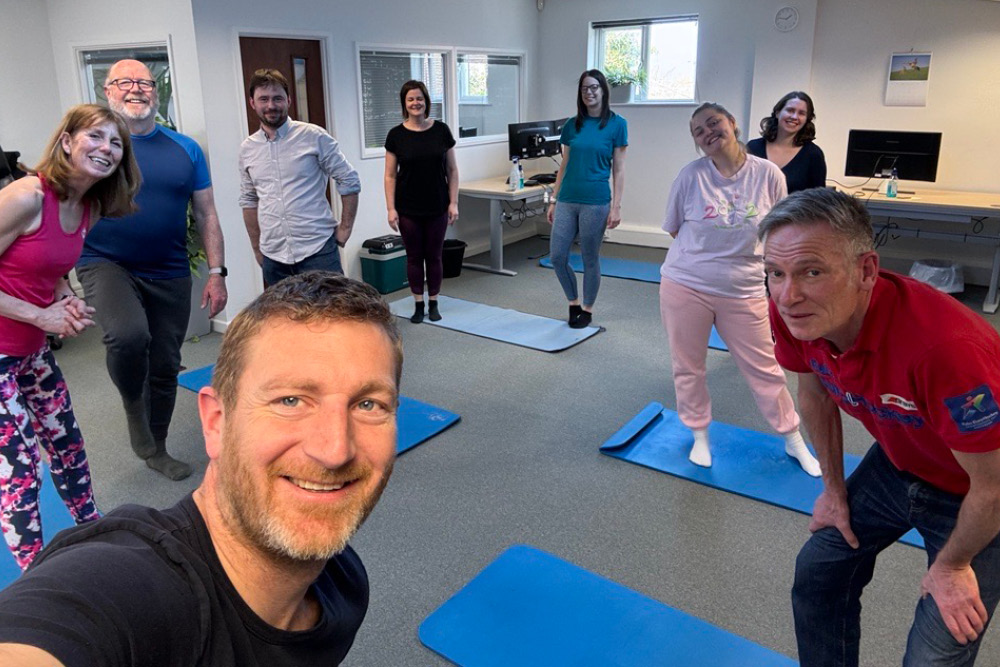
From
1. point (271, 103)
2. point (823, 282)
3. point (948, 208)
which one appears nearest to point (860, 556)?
point (823, 282)

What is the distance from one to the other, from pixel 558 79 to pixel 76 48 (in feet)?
14.2

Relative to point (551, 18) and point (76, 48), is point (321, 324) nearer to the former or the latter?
point (76, 48)

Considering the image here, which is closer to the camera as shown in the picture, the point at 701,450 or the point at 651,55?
the point at 701,450

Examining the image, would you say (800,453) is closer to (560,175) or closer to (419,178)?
(560,175)

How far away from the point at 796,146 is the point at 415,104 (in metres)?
2.20

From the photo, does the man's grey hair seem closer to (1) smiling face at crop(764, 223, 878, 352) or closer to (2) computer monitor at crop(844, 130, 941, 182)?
(1) smiling face at crop(764, 223, 878, 352)

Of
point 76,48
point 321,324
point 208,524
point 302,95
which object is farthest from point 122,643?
point 76,48

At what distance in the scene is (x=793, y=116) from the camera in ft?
12.4

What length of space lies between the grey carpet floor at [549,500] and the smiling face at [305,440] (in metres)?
1.39

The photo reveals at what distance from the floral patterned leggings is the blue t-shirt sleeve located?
104 cm

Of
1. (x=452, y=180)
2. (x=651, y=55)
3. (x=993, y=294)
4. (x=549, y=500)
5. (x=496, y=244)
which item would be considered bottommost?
(x=549, y=500)

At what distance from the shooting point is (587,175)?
4.64 metres

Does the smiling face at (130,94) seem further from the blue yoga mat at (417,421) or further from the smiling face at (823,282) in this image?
the smiling face at (823,282)

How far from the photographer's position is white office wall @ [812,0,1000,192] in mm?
5582
